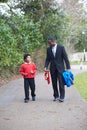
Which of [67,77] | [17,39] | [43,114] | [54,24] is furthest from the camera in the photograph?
[54,24]

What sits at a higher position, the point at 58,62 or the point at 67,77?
the point at 58,62

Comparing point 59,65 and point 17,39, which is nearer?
point 59,65

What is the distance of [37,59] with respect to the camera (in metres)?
27.8

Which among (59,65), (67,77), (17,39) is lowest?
(67,77)

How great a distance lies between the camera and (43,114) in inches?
353

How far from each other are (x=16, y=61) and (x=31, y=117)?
11.7 metres

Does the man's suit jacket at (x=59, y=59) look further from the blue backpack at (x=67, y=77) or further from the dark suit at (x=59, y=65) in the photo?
the blue backpack at (x=67, y=77)

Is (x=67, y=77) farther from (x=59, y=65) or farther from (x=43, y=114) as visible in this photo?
(x=43, y=114)

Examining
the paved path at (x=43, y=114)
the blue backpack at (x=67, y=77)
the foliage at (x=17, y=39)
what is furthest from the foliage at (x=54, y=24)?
the blue backpack at (x=67, y=77)

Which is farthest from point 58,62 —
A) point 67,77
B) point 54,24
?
point 54,24

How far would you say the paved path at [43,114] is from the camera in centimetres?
764

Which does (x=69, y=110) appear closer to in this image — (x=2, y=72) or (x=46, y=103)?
(x=46, y=103)

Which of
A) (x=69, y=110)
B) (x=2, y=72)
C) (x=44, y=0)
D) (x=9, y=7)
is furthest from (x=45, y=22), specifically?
(x=69, y=110)

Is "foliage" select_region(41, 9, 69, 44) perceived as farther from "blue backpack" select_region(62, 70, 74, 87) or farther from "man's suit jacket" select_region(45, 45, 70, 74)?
"blue backpack" select_region(62, 70, 74, 87)
